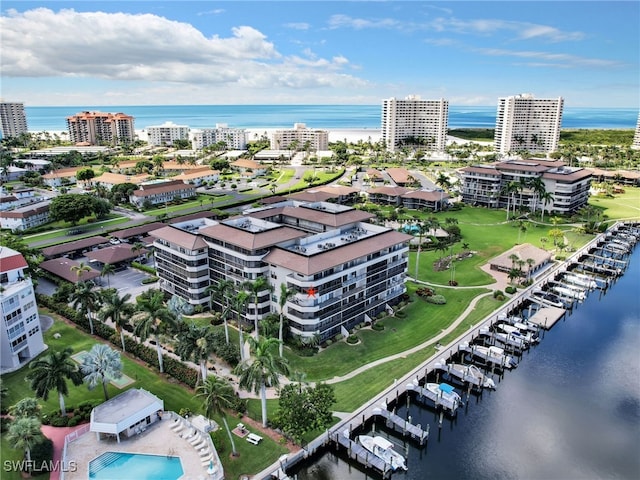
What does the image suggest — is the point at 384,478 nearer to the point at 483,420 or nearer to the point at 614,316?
the point at 483,420

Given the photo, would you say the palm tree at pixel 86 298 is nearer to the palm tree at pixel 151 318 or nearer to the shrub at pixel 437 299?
the palm tree at pixel 151 318

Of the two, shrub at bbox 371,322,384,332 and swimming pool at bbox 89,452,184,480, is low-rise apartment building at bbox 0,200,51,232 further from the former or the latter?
shrub at bbox 371,322,384,332

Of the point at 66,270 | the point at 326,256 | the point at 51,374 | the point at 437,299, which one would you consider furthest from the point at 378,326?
the point at 66,270

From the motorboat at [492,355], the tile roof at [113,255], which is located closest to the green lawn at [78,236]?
the tile roof at [113,255]

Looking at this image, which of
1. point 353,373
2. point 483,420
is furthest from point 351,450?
point 483,420

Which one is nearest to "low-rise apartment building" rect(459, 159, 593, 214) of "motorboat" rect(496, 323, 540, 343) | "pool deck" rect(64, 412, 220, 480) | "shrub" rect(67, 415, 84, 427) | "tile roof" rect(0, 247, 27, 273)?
"motorboat" rect(496, 323, 540, 343)

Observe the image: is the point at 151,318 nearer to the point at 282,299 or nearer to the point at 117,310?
the point at 117,310
